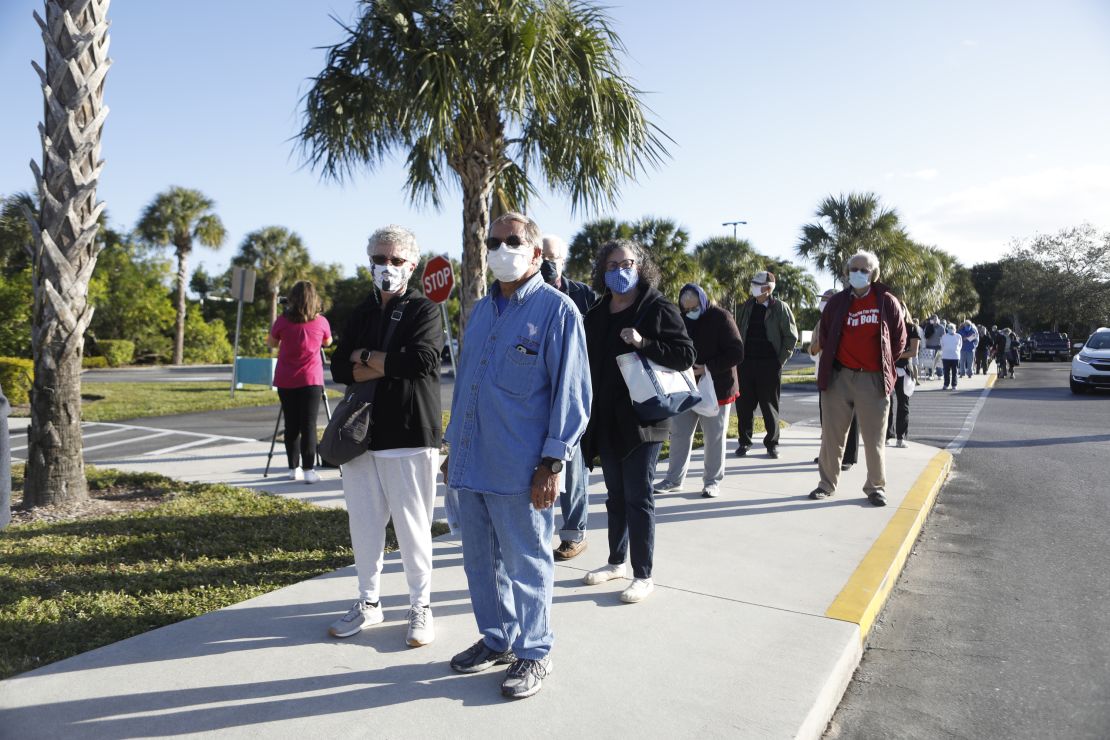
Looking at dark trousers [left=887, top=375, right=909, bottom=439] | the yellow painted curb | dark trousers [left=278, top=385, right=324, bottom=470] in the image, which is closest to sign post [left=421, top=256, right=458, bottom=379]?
dark trousers [left=278, top=385, right=324, bottom=470]

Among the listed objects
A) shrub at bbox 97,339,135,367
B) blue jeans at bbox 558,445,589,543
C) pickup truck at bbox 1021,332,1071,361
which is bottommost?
blue jeans at bbox 558,445,589,543

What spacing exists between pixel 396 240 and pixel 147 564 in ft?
9.18

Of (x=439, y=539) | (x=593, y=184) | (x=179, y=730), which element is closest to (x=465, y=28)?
(x=593, y=184)

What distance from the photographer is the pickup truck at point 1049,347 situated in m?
39.7

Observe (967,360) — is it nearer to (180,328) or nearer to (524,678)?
(524,678)

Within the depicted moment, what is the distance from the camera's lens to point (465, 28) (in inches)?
312

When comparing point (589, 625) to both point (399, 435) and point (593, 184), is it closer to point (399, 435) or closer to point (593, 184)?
point (399, 435)

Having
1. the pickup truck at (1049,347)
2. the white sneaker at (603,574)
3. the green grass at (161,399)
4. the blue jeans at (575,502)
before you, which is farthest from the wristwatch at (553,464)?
the pickup truck at (1049,347)

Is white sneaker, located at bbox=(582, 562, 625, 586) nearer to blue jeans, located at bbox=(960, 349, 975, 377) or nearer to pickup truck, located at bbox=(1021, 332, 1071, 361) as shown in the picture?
blue jeans, located at bbox=(960, 349, 975, 377)

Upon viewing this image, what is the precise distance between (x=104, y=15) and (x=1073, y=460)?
35.5ft

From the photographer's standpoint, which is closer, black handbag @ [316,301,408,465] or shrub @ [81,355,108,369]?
black handbag @ [316,301,408,465]

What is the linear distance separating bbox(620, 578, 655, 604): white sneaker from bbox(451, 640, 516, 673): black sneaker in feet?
2.86

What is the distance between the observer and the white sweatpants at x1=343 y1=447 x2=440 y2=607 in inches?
134

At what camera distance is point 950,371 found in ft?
64.6
